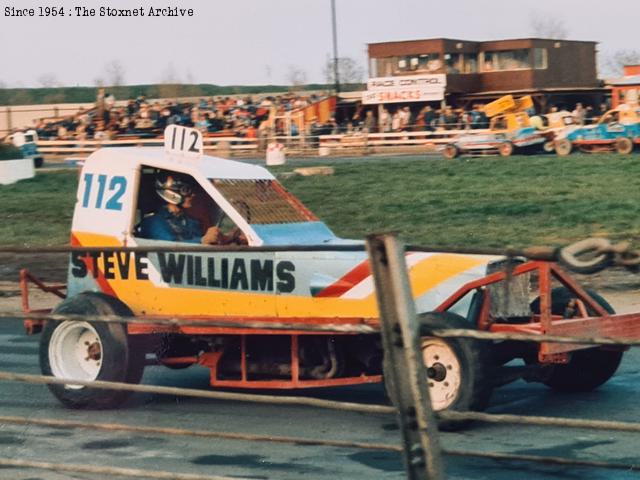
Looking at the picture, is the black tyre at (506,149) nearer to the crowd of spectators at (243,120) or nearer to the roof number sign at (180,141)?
the crowd of spectators at (243,120)

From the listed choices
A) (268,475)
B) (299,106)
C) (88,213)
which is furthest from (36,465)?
(299,106)

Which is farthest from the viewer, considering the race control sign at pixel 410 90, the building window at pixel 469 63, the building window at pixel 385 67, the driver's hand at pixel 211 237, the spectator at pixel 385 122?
the building window at pixel 469 63

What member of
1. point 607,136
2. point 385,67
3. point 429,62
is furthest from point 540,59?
point 607,136

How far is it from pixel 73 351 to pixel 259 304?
1.27 metres

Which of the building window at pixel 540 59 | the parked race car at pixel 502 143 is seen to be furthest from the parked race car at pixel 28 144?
the building window at pixel 540 59

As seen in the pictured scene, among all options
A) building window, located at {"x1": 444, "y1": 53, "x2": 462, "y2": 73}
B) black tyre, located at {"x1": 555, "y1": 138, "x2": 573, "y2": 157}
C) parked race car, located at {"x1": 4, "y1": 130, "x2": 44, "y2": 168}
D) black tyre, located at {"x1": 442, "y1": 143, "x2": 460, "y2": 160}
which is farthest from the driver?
building window, located at {"x1": 444, "y1": 53, "x2": 462, "y2": 73}

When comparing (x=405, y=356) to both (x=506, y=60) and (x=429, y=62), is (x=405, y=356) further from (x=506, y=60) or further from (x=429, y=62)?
(x=506, y=60)

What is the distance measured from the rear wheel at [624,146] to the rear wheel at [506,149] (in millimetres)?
3089

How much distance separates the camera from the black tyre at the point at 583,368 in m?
8.37

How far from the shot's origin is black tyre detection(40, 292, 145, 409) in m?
8.07

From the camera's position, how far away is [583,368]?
841 cm

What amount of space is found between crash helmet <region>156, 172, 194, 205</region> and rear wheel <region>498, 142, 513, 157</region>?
2972 centimetres

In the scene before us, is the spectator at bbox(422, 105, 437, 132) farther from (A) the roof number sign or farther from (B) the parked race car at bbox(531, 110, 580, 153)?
(A) the roof number sign

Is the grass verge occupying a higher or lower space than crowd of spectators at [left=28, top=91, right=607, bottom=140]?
lower
